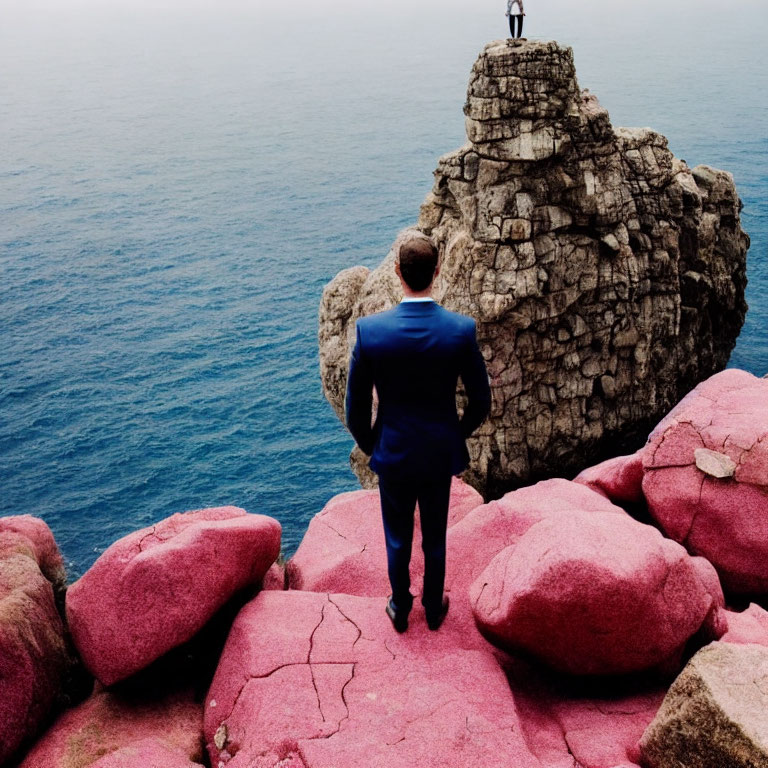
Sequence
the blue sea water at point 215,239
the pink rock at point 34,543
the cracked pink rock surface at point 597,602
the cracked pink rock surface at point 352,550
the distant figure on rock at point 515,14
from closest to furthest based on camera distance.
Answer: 1. the cracked pink rock surface at point 597,602
2. the pink rock at point 34,543
3. the cracked pink rock surface at point 352,550
4. the distant figure on rock at point 515,14
5. the blue sea water at point 215,239

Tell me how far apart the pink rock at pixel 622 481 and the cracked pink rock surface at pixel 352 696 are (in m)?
2.83

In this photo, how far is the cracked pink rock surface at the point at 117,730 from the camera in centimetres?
495

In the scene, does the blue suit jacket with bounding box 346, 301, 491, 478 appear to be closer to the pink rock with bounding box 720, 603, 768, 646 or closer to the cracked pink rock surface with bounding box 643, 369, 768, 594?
the pink rock with bounding box 720, 603, 768, 646

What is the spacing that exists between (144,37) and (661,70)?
419 ft

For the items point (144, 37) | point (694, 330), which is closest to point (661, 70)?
point (694, 330)

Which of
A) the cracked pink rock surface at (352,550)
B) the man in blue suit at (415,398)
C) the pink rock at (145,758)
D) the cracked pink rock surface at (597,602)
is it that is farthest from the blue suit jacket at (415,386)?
the pink rock at (145,758)

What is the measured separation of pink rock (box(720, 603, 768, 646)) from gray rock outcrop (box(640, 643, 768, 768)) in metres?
0.98

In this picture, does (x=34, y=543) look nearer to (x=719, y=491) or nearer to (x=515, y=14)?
(x=719, y=491)

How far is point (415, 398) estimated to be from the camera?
486 cm

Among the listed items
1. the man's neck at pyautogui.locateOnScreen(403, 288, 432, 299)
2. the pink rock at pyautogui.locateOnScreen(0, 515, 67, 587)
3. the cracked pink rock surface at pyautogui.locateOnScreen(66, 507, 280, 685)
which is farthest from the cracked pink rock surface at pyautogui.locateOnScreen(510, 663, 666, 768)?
the pink rock at pyautogui.locateOnScreen(0, 515, 67, 587)

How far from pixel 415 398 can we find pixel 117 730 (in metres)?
3.23

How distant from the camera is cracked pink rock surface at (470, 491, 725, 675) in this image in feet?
16.2

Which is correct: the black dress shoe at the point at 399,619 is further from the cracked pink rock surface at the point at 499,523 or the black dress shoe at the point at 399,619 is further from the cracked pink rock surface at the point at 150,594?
the cracked pink rock surface at the point at 150,594

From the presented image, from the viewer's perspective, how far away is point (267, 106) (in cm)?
8362
